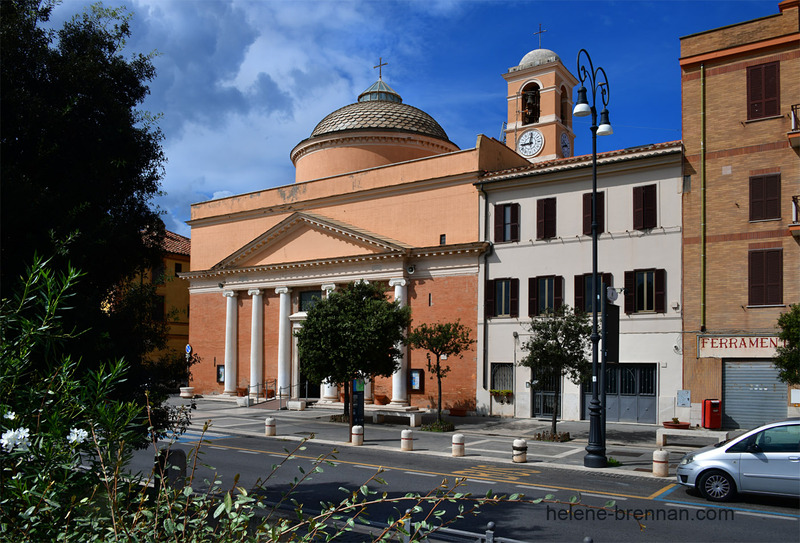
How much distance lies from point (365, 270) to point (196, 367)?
15.3 meters

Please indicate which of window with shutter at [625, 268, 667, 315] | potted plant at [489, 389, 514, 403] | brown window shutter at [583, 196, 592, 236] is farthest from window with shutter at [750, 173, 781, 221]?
potted plant at [489, 389, 514, 403]

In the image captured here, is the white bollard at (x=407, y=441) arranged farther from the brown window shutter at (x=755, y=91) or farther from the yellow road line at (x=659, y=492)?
the brown window shutter at (x=755, y=91)

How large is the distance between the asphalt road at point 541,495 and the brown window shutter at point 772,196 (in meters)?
13.8

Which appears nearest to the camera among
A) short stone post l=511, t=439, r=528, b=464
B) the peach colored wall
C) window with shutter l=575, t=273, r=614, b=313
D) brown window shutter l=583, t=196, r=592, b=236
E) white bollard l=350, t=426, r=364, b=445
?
short stone post l=511, t=439, r=528, b=464

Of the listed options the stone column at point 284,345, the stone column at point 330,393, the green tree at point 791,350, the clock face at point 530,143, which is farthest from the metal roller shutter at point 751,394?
the stone column at point 284,345

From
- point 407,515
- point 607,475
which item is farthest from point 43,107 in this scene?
point 607,475

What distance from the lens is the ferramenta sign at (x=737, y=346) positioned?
24656 millimetres

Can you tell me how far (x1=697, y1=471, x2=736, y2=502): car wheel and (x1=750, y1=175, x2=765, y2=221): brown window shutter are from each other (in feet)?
49.9

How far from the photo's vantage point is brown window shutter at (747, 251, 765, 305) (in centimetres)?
2506

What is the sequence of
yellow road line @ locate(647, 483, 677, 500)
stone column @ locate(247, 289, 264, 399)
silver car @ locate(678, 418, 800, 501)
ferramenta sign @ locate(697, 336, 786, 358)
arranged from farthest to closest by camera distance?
stone column @ locate(247, 289, 264, 399) < ferramenta sign @ locate(697, 336, 786, 358) < yellow road line @ locate(647, 483, 677, 500) < silver car @ locate(678, 418, 800, 501)

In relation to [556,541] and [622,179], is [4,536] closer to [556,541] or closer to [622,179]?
[556,541]

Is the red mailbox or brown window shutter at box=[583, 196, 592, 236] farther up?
brown window shutter at box=[583, 196, 592, 236]

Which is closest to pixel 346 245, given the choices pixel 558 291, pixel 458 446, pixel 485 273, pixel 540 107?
pixel 485 273

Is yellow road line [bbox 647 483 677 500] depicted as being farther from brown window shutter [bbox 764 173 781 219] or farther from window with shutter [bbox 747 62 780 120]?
window with shutter [bbox 747 62 780 120]
